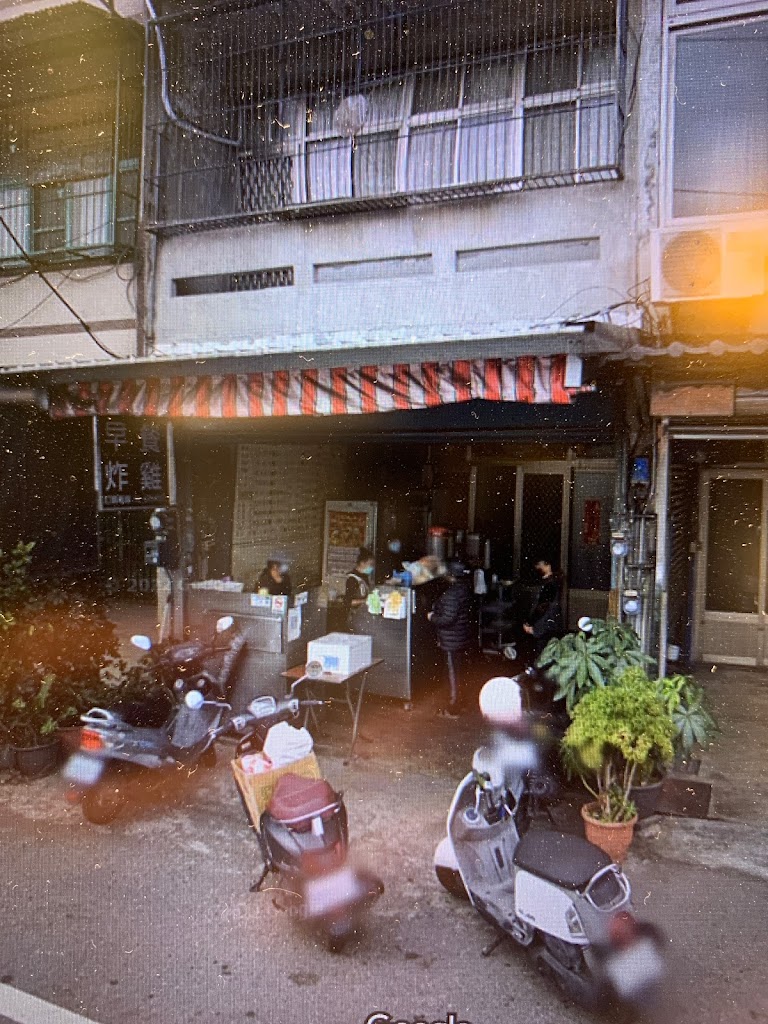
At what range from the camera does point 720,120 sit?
309 inches

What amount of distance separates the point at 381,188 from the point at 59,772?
794cm

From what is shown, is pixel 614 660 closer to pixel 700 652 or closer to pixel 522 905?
pixel 522 905

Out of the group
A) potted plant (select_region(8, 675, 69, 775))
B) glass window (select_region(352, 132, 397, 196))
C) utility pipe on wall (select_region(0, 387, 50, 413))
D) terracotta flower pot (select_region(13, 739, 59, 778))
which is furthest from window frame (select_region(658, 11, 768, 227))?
terracotta flower pot (select_region(13, 739, 59, 778))

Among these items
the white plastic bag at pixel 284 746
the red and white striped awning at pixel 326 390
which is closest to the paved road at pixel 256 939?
the white plastic bag at pixel 284 746

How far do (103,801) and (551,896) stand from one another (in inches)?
161

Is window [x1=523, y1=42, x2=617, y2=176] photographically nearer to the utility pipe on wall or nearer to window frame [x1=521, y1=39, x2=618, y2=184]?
window frame [x1=521, y1=39, x2=618, y2=184]

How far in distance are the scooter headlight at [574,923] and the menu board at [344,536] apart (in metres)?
8.18

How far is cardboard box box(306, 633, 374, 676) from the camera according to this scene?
7973 mm

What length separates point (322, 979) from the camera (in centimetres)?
451

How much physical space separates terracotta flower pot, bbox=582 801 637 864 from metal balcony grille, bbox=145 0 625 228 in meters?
6.58

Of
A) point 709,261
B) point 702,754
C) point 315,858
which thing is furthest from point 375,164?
point 315,858

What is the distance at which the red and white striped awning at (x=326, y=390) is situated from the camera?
275 inches

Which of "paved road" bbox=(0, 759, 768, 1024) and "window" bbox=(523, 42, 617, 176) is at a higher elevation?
"window" bbox=(523, 42, 617, 176)

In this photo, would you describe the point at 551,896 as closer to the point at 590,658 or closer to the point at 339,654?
Result: the point at 590,658
